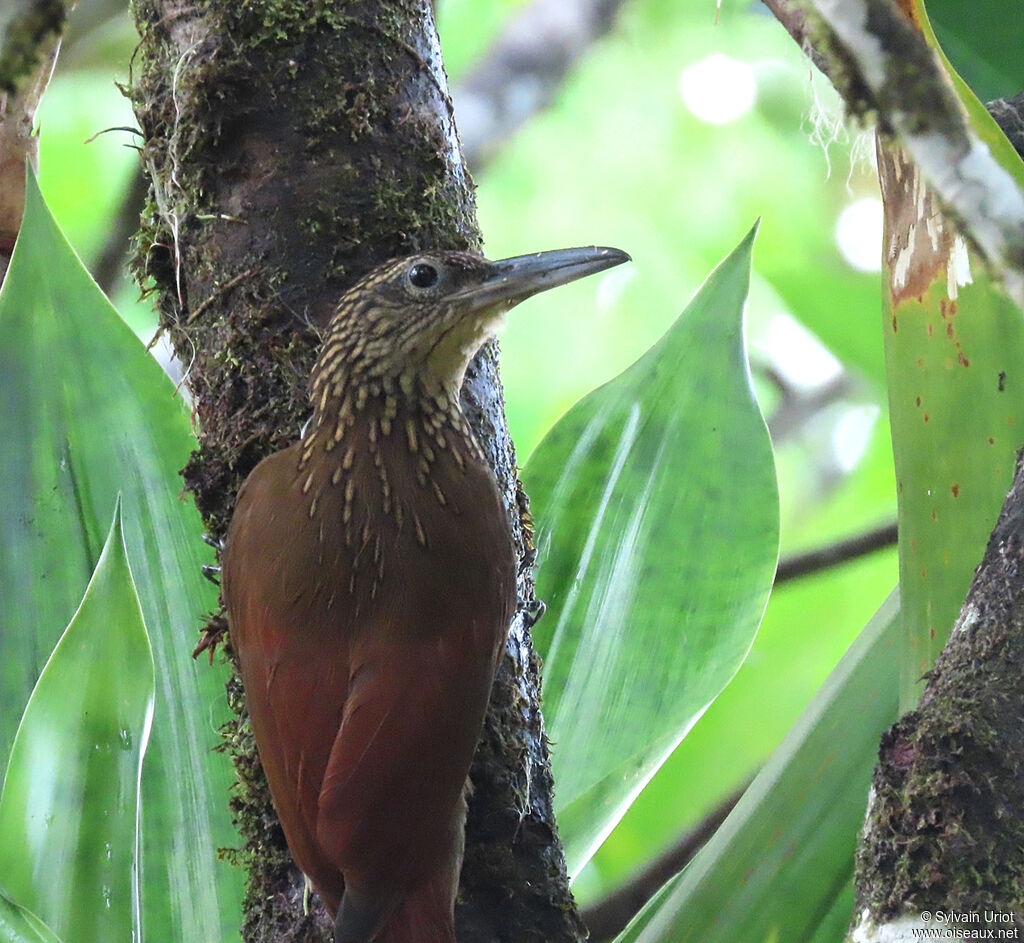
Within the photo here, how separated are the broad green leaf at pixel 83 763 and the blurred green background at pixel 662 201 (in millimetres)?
1686

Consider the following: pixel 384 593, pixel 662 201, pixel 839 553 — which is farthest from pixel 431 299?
pixel 662 201

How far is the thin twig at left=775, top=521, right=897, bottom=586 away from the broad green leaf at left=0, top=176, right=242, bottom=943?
130 cm

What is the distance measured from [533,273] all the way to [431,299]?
0.40 ft

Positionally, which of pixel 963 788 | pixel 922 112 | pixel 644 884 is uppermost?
pixel 922 112

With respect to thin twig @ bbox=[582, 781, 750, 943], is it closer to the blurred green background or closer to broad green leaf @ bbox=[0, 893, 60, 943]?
the blurred green background

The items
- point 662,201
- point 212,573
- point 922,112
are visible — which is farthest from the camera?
point 662,201

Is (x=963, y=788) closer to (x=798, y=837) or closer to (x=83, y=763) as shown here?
(x=798, y=837)

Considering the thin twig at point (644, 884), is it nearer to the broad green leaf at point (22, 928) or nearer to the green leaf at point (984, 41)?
the broad green leaf at point (22, 928)

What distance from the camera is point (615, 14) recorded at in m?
3.50

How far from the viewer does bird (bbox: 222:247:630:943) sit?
1219 millimetres

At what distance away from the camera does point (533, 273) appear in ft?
4.66

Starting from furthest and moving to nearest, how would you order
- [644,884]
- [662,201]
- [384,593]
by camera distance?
1. [662,201]
2. [644,884]
3. [384,593]

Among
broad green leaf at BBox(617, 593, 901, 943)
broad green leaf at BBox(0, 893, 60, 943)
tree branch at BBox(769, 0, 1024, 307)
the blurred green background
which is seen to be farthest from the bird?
the blurred green background

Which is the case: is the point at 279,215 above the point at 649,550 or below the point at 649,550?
above
